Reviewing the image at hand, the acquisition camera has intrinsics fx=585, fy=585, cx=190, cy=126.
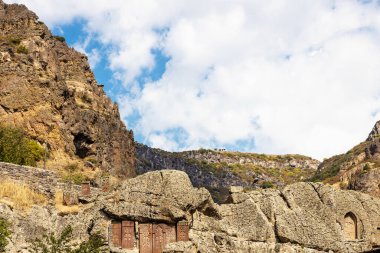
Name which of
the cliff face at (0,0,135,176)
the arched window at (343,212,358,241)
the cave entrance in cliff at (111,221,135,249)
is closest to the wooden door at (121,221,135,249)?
the cave entrance in cliff at (111,221,135,249)

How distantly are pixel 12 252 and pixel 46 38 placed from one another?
47.8m

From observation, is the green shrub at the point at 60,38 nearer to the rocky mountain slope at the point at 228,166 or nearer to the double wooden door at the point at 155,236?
the rocky mountain slope at the point at 228,166

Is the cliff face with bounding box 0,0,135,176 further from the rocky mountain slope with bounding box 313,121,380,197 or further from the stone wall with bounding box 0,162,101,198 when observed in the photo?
the rocky mountain slope with bounding box 313,121,380,197

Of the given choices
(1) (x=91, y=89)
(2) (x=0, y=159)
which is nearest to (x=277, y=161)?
Result: (1) (x=91, y=89)

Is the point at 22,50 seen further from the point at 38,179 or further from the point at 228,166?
the point at 228,166

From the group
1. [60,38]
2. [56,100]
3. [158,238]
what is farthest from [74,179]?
[60,38]

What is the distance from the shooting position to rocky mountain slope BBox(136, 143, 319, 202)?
116825mm

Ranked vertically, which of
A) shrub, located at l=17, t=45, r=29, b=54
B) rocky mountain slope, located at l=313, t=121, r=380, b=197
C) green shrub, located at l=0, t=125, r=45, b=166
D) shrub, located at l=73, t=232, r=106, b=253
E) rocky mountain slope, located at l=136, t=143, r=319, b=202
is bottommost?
shrub, located at l=73, t=232, r=106, b=253

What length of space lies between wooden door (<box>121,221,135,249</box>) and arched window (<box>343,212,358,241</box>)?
457 inches

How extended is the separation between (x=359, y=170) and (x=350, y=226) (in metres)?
53.6

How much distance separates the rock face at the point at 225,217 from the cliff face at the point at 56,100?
83.3ft

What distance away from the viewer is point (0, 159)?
3788cm

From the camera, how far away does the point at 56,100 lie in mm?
59219

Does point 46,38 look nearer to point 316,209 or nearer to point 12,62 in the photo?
point 12,62
